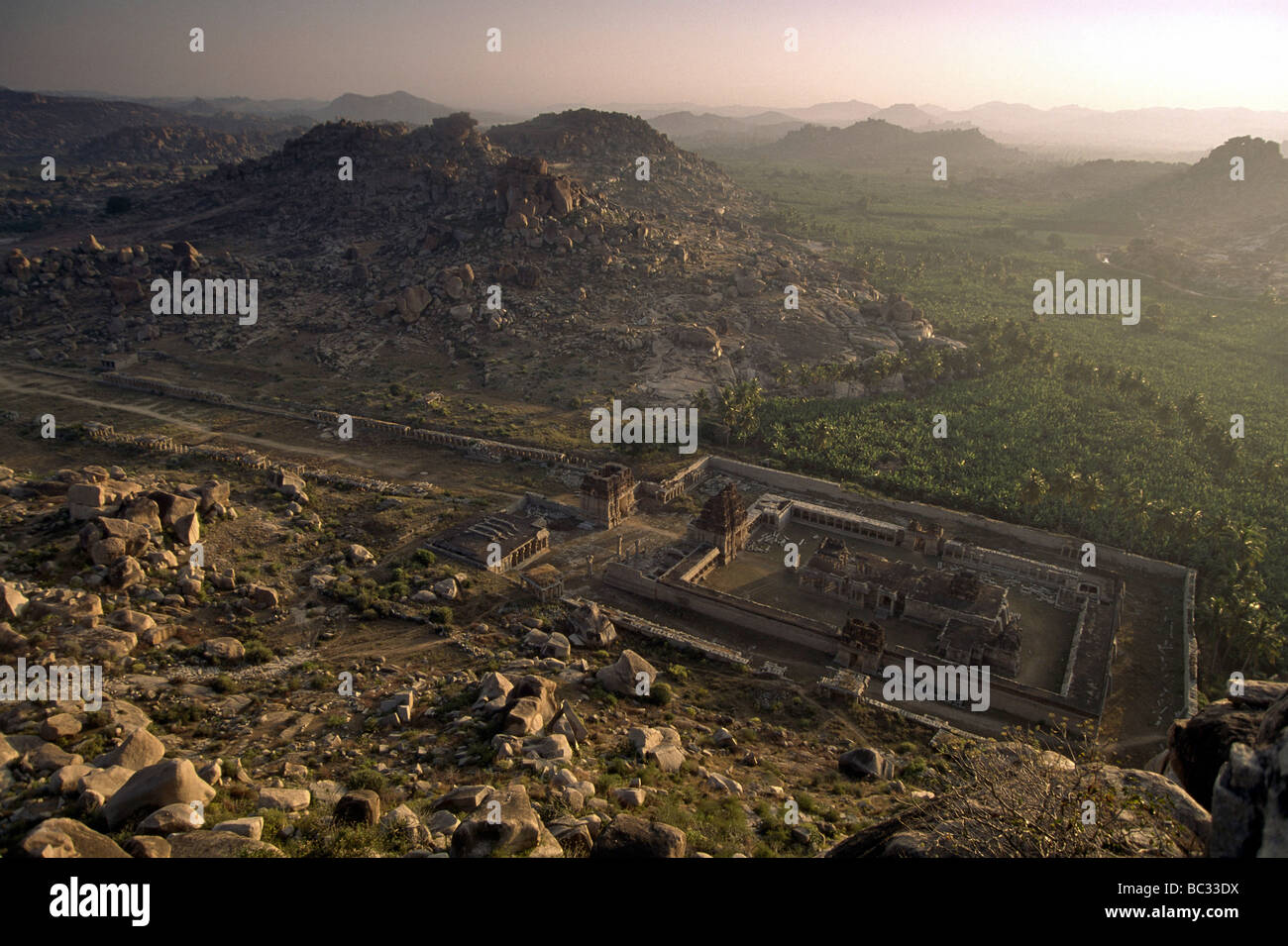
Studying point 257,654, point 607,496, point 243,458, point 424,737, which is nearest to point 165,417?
point 243,458

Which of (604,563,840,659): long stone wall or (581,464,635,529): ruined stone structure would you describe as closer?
(604,563,840,659): long stone wall

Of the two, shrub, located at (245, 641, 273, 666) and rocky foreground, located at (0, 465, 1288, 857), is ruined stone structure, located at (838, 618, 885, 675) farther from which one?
shrub, located at (245, 641, 273, 666)

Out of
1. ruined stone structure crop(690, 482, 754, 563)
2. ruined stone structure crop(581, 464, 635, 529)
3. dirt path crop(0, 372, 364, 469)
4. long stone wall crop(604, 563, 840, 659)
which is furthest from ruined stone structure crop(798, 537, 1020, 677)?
dirt path crop(0, 372, 364, 469)

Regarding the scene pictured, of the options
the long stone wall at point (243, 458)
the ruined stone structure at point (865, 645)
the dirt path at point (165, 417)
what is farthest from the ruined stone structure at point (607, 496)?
the dirt path at point (165, 417)

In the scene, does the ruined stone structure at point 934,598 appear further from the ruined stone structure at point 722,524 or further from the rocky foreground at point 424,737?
the rocky foreground at point 424,737

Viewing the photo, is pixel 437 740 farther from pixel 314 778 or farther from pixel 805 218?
pixel 805 218

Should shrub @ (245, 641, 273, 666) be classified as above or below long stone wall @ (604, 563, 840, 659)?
above
